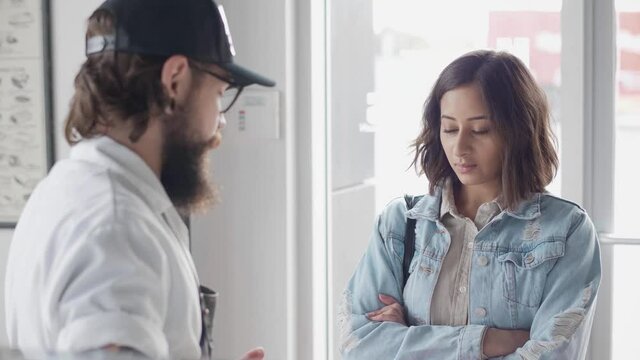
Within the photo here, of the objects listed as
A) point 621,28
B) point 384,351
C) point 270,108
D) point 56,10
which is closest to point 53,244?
point 384,351

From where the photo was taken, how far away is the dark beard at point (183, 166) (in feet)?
2.81

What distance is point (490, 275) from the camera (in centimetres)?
140

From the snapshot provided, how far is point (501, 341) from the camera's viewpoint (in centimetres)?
137

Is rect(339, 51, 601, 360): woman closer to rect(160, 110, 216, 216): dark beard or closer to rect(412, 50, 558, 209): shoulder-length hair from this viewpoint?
rect(412, 50, 558, 209): shoulder-length hair

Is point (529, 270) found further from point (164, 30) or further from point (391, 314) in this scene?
point (164, 30)

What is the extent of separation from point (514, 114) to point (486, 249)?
0.75ft

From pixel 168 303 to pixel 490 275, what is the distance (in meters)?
0.76

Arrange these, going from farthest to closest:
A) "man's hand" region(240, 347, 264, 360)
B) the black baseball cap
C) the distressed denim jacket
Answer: the distressed denim jacket < "man's hand" region(240, 347, 264, 360) < the black baseball cap

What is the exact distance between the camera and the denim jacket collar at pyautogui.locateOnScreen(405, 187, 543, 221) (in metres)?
1.43

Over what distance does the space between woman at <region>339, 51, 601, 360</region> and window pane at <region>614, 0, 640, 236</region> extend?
0.62 metres

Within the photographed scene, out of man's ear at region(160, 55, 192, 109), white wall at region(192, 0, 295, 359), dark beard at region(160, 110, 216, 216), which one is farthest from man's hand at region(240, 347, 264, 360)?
white wall at region(192, 0, 295, 359)

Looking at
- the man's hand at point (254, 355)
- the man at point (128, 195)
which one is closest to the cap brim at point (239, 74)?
the man at point (128, 195)

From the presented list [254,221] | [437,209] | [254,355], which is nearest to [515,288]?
[437,209]

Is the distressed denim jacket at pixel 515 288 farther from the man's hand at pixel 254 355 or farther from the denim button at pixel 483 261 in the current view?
the man's hand at pixel 254 355
